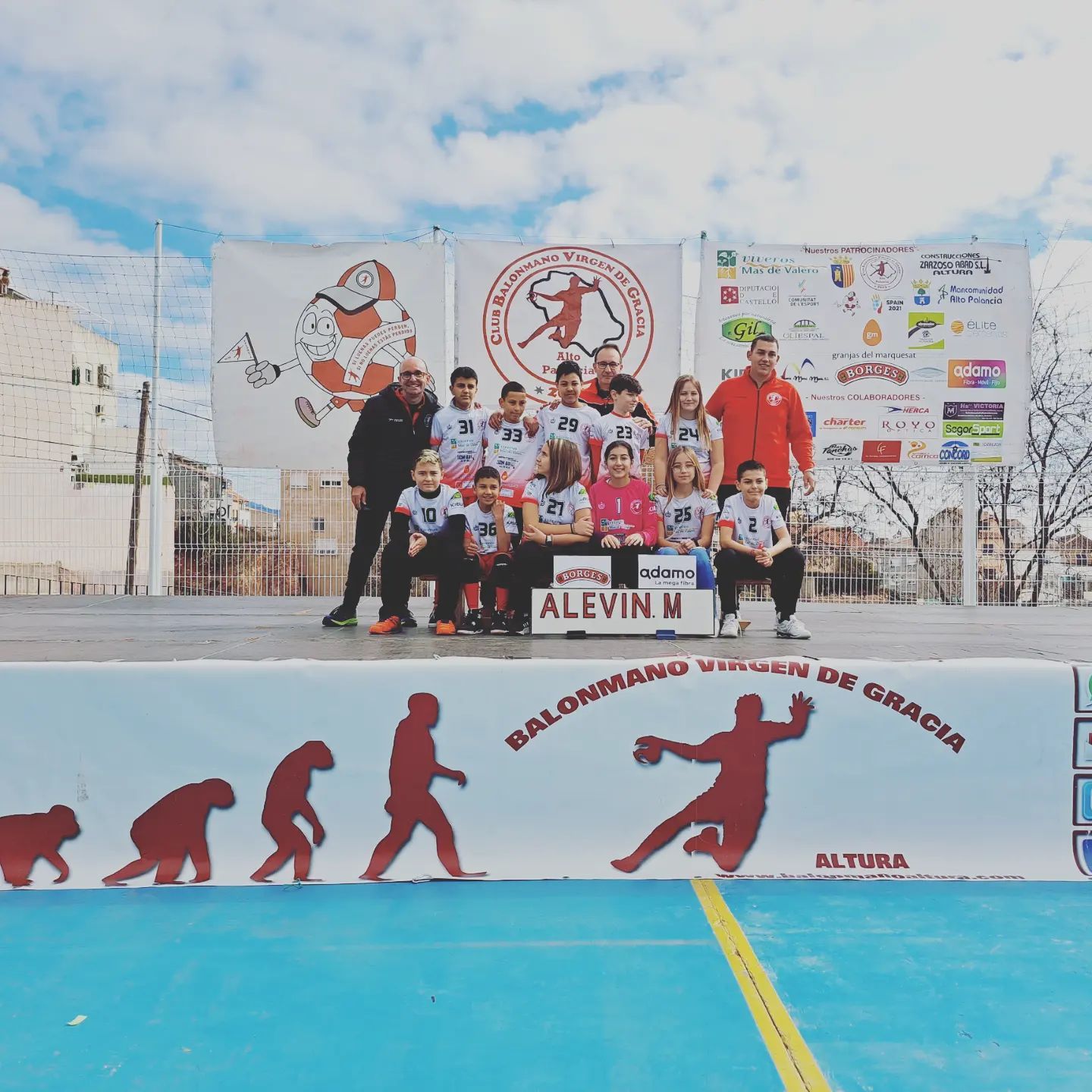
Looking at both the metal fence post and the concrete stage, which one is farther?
the metal fence post

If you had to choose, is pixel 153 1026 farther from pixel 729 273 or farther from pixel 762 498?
pixel 729 273

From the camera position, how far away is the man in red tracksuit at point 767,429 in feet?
18.1

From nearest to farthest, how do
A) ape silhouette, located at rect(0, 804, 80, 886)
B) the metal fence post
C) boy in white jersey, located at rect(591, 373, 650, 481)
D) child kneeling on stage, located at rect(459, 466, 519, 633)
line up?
ape silhouette, located at rect(0, 804, 80, 886)
child kneeling on stage, located at rect(459, 466, 519, 633)
boy in white jersey, located at rect(591, 373, 650, 481)
the metal fence post

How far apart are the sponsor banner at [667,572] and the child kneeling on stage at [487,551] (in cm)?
77

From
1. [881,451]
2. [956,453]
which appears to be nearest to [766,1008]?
[881,451]

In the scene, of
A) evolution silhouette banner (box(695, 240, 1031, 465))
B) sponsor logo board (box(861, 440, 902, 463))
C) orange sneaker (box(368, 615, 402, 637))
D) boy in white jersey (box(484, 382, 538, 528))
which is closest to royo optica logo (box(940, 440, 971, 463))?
evolution silhouette banner (box(695, 240, 1031, 465))

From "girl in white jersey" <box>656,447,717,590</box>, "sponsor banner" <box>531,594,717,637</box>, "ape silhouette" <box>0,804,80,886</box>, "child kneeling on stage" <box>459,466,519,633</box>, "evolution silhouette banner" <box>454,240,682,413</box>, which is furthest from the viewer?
"evolution silhouette banner" <box>454,240,682,413</box>

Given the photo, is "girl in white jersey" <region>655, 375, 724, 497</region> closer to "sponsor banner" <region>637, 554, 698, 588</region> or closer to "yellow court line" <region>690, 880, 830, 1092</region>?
"sponsor banner" <region>637, 554, 698, 588</region>

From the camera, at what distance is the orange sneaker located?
4.66 metres

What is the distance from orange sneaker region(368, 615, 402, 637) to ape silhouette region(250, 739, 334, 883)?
5.93 ft

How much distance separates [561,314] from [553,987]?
6440 millimetres

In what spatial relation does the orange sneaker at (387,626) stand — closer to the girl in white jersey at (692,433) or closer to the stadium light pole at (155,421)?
the girl in white jersey at (692,433)

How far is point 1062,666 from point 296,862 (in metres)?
2.48

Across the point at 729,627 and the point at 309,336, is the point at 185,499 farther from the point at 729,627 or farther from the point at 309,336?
the point at 729,627
